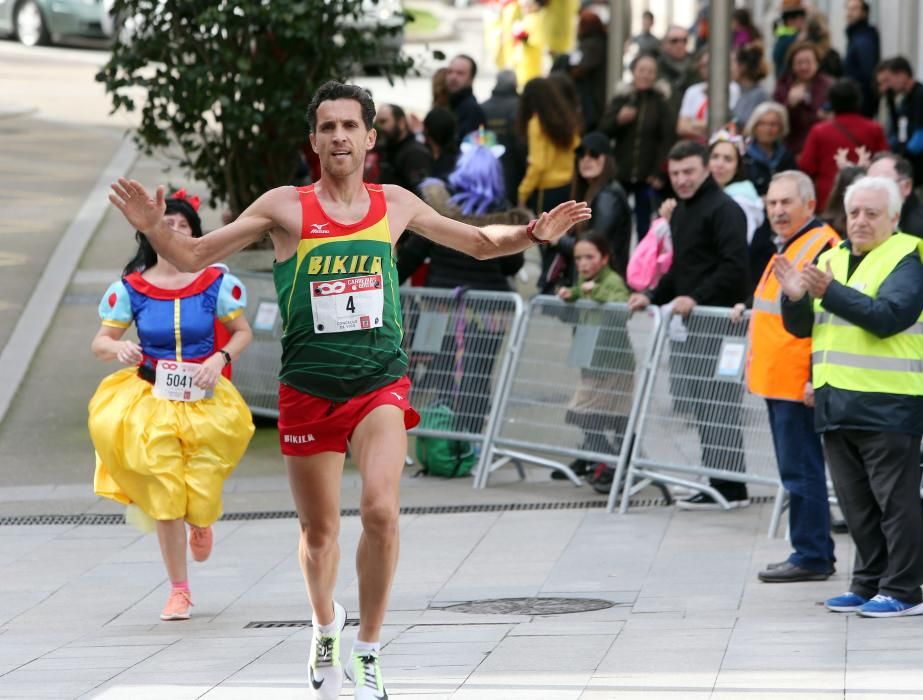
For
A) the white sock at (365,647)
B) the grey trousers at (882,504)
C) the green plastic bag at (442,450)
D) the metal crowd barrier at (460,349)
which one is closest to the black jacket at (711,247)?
the metal crowd barrier at (460,349)

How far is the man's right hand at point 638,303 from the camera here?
11.0 meters

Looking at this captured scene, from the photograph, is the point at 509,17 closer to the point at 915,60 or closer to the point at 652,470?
the point at 915,60

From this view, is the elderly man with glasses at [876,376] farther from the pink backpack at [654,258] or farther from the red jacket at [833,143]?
the red jacket at [833,143]

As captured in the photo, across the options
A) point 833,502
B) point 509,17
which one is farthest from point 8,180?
point 833,502

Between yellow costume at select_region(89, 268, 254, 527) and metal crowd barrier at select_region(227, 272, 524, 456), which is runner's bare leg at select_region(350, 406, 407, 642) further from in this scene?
metal crowd barrier at select_region(227, 272, 524, 456)

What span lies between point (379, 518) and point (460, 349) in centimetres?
561

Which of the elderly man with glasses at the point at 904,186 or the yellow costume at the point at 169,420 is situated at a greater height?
the elderly man with glasses at the point at 904,186

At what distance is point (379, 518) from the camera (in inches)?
256

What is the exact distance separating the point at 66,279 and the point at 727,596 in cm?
943

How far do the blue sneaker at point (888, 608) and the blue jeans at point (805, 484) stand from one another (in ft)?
2.93

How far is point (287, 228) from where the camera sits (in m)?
6.57

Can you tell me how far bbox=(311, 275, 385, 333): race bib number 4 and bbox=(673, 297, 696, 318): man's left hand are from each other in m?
4.46

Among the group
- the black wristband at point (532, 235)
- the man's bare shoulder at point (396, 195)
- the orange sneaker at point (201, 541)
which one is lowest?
the orange sneaker at point (201, 541)

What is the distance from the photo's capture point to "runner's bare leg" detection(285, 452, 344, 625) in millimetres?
6723
